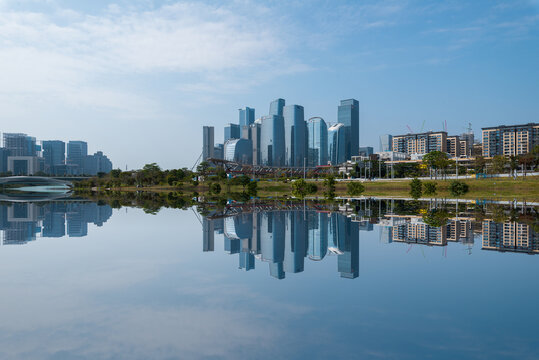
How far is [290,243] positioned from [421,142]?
149160mm

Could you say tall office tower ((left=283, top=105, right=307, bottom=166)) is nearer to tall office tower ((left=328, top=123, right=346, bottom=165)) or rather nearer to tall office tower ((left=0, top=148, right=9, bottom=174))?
tall office tower ((left=328, top=123, right=346, bottom=165))

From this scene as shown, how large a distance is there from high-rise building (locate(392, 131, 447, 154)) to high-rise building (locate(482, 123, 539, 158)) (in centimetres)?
1549

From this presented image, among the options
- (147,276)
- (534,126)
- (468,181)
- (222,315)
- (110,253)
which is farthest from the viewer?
(534,126)

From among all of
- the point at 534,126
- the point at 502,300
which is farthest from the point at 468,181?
the point at 534,126

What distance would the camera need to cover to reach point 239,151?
164125 millimetres

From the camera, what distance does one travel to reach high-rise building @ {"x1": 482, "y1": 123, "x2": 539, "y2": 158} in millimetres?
116188

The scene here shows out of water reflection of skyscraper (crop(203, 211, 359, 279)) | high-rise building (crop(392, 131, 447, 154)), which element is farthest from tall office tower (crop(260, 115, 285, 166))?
water reflection of skyscraper (crop(203, 211, 359, 279))

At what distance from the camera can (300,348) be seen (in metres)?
3.80

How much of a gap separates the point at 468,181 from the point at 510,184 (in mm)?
5972

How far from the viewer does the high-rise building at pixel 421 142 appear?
141 meters

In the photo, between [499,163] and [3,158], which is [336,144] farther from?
[3,158]

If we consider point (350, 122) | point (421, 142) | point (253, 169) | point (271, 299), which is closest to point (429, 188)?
point (271, 299)

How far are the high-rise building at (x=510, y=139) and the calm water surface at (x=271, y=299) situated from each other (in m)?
128

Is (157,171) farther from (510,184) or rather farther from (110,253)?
(110,253)
